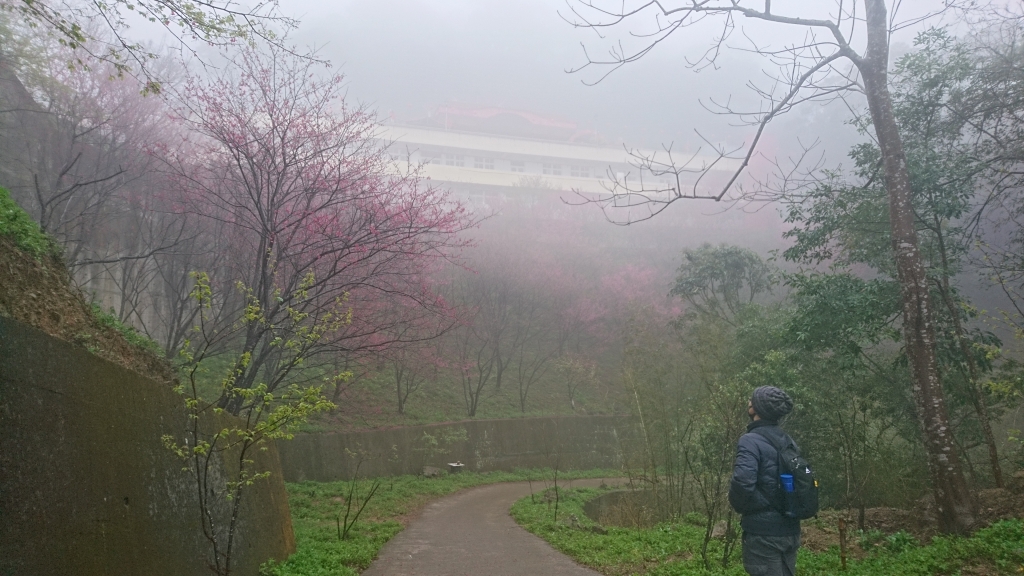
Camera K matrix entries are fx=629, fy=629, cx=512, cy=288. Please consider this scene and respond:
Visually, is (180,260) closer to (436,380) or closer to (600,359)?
(436,380)

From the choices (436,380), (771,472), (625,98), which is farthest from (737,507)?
(625,98)

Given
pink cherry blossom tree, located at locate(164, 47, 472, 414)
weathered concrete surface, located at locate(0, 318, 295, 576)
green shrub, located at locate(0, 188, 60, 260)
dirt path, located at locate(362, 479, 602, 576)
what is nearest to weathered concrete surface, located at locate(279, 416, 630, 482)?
dirt path, located at locate(362, 479, 602, 576)

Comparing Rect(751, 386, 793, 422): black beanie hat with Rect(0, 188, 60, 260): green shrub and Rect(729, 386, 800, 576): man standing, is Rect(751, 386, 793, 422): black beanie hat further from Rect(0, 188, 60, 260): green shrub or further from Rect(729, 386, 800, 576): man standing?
Rect(0, 188, 60, 260): green shrub

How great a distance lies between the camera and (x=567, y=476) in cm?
2002

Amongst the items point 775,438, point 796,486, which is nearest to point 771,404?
point 775,438

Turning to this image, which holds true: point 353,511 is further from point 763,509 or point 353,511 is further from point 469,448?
point 469,448

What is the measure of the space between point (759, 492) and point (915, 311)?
469 cm

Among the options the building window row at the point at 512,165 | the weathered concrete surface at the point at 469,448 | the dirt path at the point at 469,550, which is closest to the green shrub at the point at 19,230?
the dirt path at the point at 469,550

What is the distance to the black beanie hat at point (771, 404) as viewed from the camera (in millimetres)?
3803

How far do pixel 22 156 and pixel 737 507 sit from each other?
45.6ft

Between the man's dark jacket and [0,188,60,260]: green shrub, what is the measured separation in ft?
17.9

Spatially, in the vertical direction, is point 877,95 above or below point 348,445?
above

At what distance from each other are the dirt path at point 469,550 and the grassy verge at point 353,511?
0.26 meters

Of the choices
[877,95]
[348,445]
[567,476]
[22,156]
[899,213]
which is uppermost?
[22,156]
